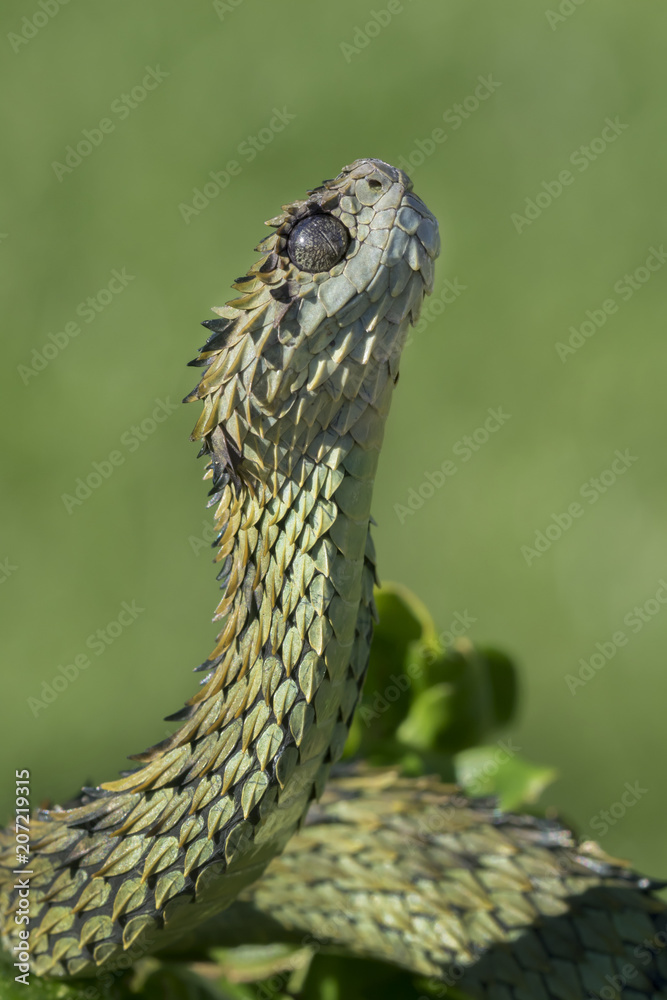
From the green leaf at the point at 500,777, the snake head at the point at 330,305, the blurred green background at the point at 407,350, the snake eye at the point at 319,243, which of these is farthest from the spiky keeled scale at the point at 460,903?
the blurred green background at the point at 407,350

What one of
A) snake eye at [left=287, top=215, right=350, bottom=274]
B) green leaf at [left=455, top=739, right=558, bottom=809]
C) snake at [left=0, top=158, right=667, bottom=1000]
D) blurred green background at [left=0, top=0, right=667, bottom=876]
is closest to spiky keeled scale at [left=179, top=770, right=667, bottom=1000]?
snake at [left=0, top=158, right=667, bottom=1000]

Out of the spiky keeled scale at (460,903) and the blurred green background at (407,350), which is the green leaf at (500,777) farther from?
the blurred green background at (407,350)

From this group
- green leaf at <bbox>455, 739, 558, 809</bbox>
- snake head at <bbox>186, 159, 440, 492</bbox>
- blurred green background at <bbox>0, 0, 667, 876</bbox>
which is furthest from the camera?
blurred green background at <bbox>0, 0, 667, 876</bbox>

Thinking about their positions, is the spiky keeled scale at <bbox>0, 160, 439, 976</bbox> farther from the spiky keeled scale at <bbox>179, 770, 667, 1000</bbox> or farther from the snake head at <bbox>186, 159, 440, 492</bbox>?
the spiky keeled scale at <bbox>179, 770, 667, 1000</bbox>

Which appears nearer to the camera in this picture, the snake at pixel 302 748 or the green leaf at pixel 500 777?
the snake at pixel 302 748

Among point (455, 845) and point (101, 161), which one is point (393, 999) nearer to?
point (455, 845)

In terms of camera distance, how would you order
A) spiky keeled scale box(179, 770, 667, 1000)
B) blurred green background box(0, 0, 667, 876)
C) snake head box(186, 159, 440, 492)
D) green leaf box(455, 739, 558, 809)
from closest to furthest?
snake head box(186, 159, 440, 492) → spiky keeled scale box(179, 770, 667, 1000) → green leaf box(455, 739, 558, 809) → blurred green background box(0, 0, 667, 876)

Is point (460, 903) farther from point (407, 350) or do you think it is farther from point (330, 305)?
point (407, 350)
